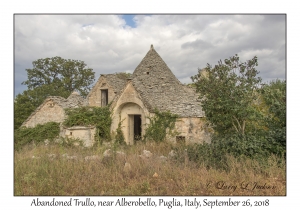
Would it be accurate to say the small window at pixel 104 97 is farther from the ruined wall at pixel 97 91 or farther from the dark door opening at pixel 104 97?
the ruined wall at pixel 97 91

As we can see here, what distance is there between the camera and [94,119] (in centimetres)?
1351

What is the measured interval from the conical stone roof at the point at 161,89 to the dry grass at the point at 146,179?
18.0ft

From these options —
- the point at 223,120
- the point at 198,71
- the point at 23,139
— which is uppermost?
the point at 198,71

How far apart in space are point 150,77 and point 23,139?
962cm

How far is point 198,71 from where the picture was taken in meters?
8.41

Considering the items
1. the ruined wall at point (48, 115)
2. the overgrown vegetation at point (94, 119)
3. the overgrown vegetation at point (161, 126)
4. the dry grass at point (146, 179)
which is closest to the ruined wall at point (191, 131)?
the overgrown vegetation at point (161, 126)

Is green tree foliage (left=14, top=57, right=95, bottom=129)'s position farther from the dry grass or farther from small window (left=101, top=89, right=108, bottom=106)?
the dry grass

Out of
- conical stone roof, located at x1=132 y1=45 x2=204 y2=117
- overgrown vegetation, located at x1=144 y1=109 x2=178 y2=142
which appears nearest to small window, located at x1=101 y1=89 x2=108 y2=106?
conical stone roof, located at x1=132 y1=45 x2=204 y2=117

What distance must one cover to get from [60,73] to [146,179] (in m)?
31.2

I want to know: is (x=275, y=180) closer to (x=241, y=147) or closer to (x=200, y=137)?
(x=241, y=147)

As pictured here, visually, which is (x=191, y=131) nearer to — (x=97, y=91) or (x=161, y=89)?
(x=161, y=89)

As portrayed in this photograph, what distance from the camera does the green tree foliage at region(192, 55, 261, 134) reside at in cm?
757

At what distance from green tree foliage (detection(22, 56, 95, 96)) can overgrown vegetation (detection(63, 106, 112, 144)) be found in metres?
19.9

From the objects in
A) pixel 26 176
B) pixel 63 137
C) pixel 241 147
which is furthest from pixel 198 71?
pixel 63 137
